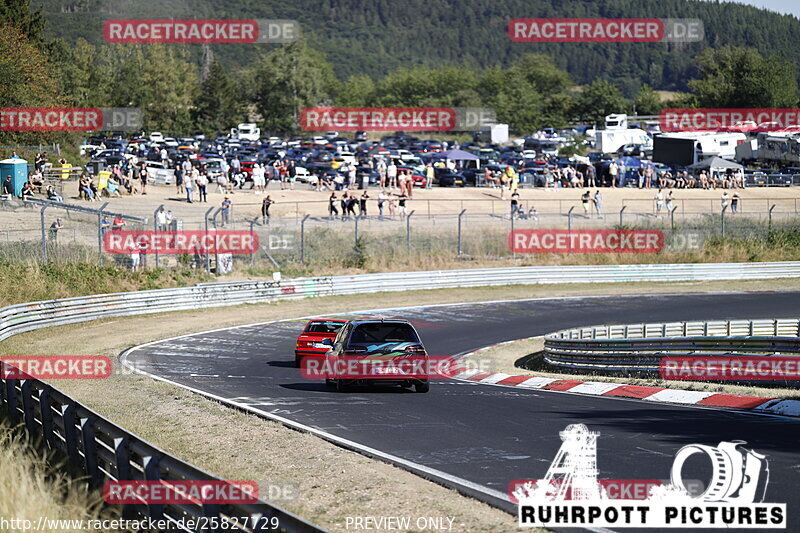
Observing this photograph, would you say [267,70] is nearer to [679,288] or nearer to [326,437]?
[679,288]

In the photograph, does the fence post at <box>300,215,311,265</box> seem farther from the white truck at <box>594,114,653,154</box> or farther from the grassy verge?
the white truck at <box>594,114,653,154</box>

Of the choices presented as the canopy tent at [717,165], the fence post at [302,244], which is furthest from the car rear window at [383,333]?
the canopy tent at [717,165]

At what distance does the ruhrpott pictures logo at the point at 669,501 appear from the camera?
8547mm

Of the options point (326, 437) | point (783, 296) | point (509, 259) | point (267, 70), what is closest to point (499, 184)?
point (509, 259)

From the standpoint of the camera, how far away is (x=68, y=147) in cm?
7156

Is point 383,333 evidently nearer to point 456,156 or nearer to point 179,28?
point 456,156

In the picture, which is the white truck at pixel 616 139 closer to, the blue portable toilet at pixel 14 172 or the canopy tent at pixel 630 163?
the canopy tent at pixel 630 163

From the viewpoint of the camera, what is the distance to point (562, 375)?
22.7 m

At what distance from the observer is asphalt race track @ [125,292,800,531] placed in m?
10.6

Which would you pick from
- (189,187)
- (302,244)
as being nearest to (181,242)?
(302,244)

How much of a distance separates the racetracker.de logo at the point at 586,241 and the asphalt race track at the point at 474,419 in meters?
17.7

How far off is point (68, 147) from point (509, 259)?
38981 mm

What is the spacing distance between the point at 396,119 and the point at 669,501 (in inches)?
4673

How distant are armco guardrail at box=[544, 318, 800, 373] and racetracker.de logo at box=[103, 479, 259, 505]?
12.3 m
